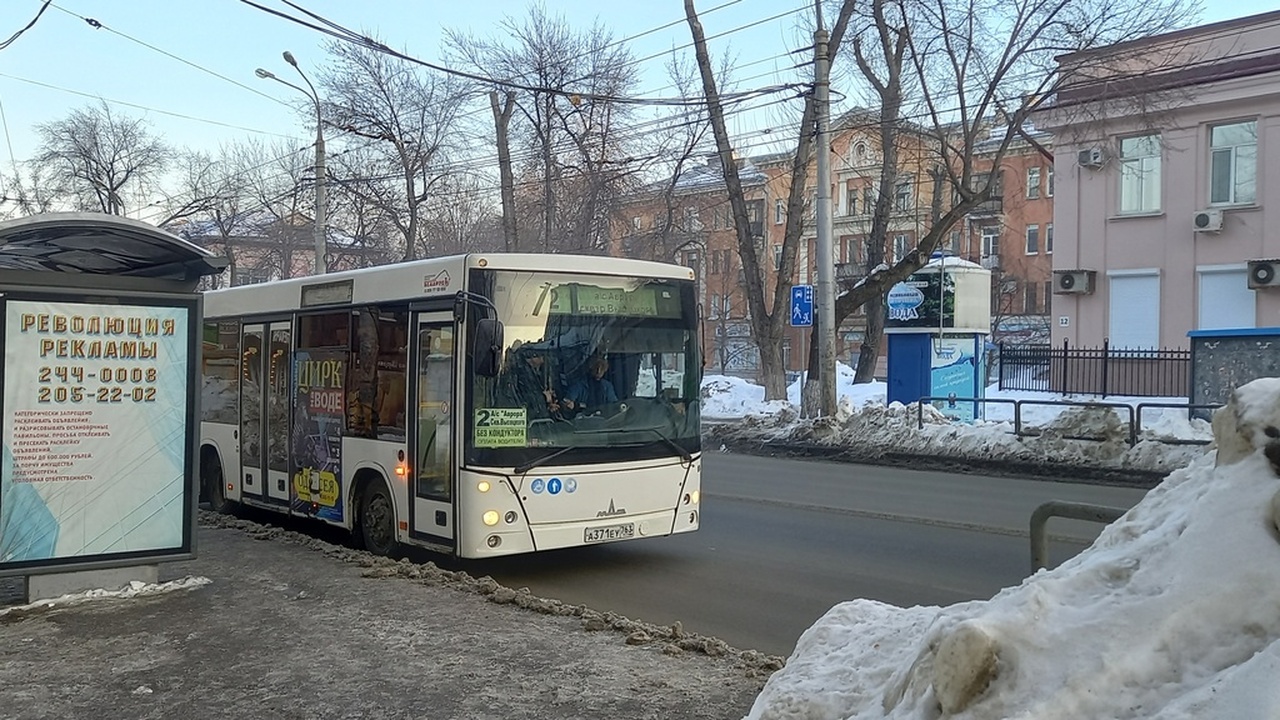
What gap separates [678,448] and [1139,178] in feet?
84.4

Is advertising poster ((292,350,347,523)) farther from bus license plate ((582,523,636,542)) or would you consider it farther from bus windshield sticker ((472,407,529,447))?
bus license plate ((582,523,636,542))

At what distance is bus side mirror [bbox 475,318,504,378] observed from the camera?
8.99m

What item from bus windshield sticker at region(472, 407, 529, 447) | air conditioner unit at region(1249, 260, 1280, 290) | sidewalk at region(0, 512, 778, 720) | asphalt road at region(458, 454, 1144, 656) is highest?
air conditioner unit at region(1249, 260, 1280, 290)

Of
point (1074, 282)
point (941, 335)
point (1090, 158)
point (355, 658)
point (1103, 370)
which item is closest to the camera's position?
point (355, 658)

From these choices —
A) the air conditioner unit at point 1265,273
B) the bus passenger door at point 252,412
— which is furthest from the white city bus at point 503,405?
the air conditioner unit at point 1265,273

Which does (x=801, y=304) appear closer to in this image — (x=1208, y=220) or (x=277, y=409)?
(x=1208, y=220)

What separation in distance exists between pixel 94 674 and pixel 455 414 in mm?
3695

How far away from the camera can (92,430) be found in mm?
8117

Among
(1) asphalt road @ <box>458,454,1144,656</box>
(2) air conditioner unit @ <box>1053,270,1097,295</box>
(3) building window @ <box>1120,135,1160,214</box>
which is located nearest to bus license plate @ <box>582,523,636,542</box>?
(1) asphalt road @ <box>458,454,1144,656</box>

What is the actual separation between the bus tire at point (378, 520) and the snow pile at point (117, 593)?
1938 millimetres

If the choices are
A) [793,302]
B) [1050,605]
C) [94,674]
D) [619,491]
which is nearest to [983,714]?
[1050,605]

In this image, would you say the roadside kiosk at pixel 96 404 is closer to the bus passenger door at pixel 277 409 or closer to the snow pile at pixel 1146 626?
the bus passenger door at pixel 277 409

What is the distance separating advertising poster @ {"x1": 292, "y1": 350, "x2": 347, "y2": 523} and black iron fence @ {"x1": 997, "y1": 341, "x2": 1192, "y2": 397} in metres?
22.0

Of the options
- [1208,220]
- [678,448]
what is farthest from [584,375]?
[1208,220]
